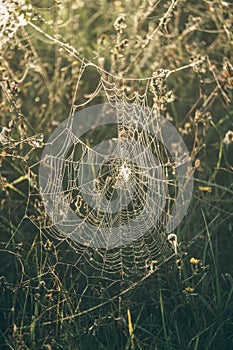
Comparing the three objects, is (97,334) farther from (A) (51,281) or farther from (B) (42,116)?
(B) (42,116)

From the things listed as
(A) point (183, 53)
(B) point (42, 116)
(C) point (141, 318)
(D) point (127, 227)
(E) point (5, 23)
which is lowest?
(C) point (141, 318)

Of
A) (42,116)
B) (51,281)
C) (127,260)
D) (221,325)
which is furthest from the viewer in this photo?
(42,116)

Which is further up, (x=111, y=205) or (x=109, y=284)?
(x=111, y=205)

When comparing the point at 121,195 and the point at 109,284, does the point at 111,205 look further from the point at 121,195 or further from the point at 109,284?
the point at 109,284

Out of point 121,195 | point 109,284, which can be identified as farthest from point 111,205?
point 109,284

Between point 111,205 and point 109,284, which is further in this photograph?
point 111,205

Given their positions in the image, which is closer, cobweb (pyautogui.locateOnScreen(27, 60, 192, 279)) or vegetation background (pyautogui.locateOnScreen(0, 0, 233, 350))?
vegetation background (pyautogui.locateOnScreen(0, 0, 233, 350))

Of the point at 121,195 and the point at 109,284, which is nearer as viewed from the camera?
the point at 109,284

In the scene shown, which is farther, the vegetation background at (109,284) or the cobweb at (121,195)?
the cobweb at (121,195)

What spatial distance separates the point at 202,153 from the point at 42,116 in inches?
31.2

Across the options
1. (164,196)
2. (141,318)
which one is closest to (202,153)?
(164,196)

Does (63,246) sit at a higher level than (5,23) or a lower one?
lower

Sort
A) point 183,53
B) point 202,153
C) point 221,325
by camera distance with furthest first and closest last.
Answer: point 183,53, point 202,153, point 221,325

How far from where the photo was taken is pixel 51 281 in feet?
7.99
